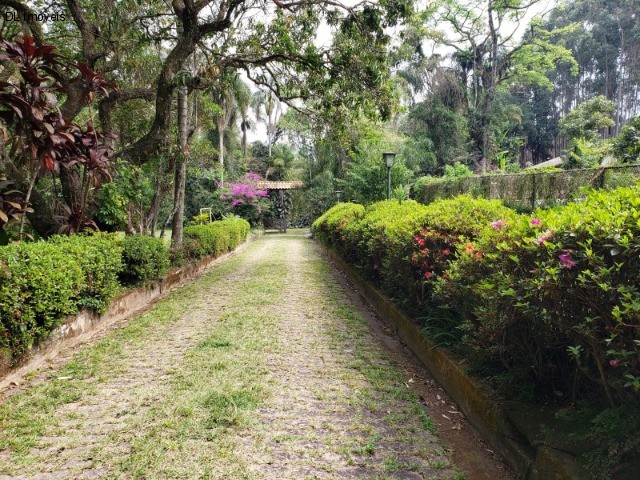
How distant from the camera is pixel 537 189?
32.6 ft

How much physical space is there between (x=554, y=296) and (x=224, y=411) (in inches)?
83.5

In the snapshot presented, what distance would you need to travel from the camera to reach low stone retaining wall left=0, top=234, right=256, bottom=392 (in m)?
3.13

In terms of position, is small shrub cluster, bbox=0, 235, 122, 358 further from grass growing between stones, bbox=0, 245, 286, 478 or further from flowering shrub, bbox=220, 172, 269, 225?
flowering shrub, bbox=220, 172, 269, 225

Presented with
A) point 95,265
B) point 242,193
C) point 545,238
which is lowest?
point 95,265

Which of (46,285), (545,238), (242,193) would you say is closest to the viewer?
(545,238)

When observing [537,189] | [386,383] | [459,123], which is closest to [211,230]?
[386,383]

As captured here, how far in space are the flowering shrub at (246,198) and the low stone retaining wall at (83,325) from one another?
13646 mm

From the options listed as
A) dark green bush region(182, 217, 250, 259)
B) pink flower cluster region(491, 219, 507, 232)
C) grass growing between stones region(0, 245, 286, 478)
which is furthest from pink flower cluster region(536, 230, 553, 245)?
dark green bush region(182, 217, 250, 259)

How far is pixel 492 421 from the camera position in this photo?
2.30m

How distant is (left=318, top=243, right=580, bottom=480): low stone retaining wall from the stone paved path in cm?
30

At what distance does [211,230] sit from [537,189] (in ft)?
28.4

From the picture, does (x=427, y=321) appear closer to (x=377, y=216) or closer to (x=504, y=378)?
(x=504, y=378)

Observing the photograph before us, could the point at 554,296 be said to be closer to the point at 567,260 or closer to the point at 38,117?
the point at 567,260

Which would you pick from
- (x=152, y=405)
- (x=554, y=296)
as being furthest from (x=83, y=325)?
(x=554, y=296)
